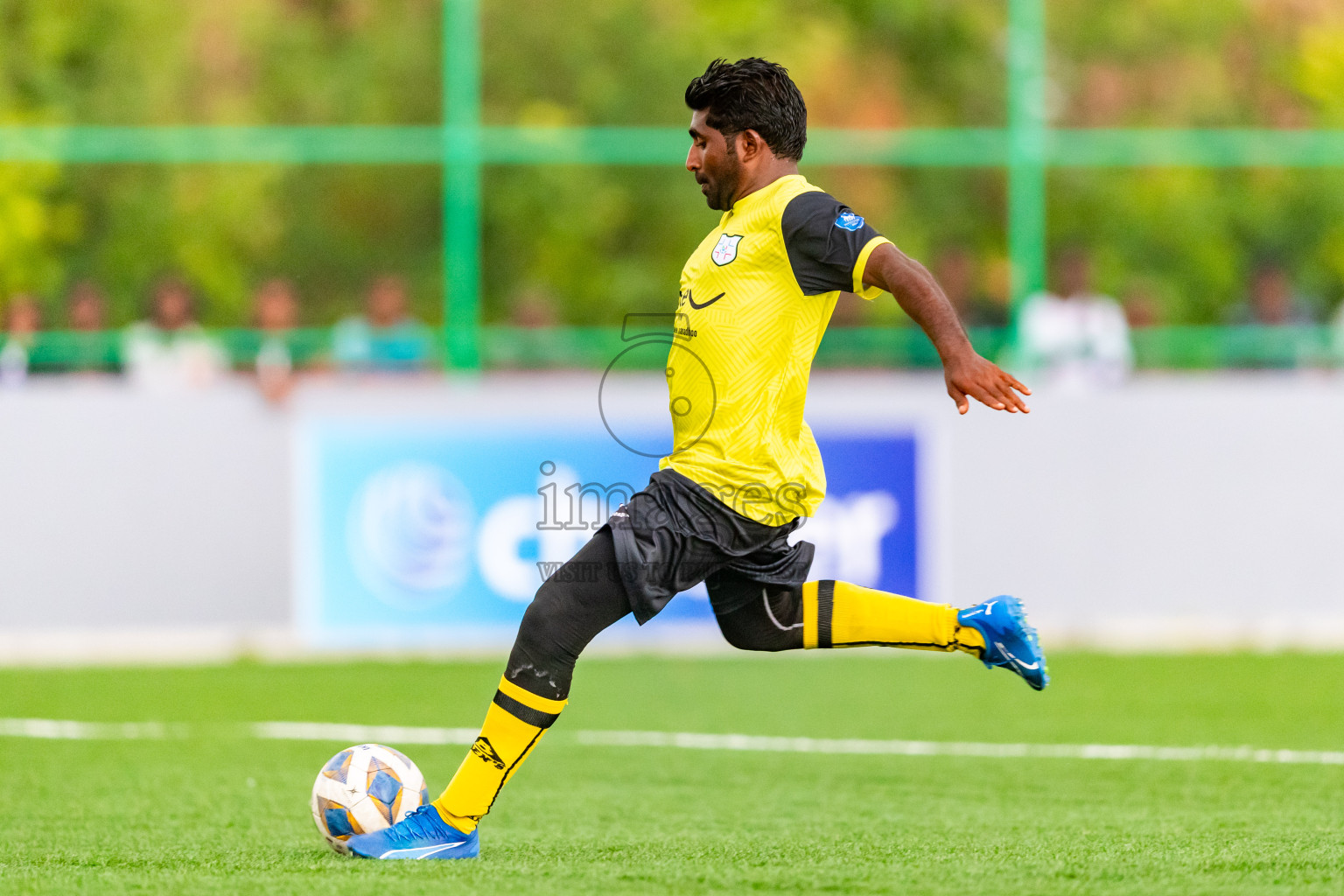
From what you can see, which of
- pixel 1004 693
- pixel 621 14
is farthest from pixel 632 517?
pixel 621 14

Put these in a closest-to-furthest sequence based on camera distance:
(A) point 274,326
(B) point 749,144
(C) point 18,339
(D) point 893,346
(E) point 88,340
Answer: (B) point 749,144 → (C) point 18,339 → (E) point 88,340 → (A) point 274,326 → (D) point 893,346

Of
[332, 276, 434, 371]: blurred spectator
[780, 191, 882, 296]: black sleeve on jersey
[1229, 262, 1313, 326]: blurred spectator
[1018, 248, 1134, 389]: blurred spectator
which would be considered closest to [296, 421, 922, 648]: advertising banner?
[332, 276, 434, 371]: blurred spectator

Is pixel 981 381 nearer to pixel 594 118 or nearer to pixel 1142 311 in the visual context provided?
pixel 1142 311

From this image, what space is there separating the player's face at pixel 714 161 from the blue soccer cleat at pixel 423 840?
174 cm

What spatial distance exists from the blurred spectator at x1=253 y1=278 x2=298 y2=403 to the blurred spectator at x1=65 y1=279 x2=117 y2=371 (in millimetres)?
1033

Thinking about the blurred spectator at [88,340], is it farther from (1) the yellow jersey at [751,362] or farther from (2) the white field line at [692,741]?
(1) the yellow jersey at [751,362]

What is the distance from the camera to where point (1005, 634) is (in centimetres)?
480

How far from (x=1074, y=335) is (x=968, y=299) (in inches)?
39.9

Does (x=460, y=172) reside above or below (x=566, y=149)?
below

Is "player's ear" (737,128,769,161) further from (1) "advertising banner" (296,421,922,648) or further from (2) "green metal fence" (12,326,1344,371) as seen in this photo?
(2) "green metal fence" (12,326,1344,371)

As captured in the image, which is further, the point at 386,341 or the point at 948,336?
the point at 386,341

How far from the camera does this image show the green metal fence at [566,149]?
13.8m

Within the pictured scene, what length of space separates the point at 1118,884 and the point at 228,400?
26.6ft

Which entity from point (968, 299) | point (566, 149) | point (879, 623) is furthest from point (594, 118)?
point (879, 623)
